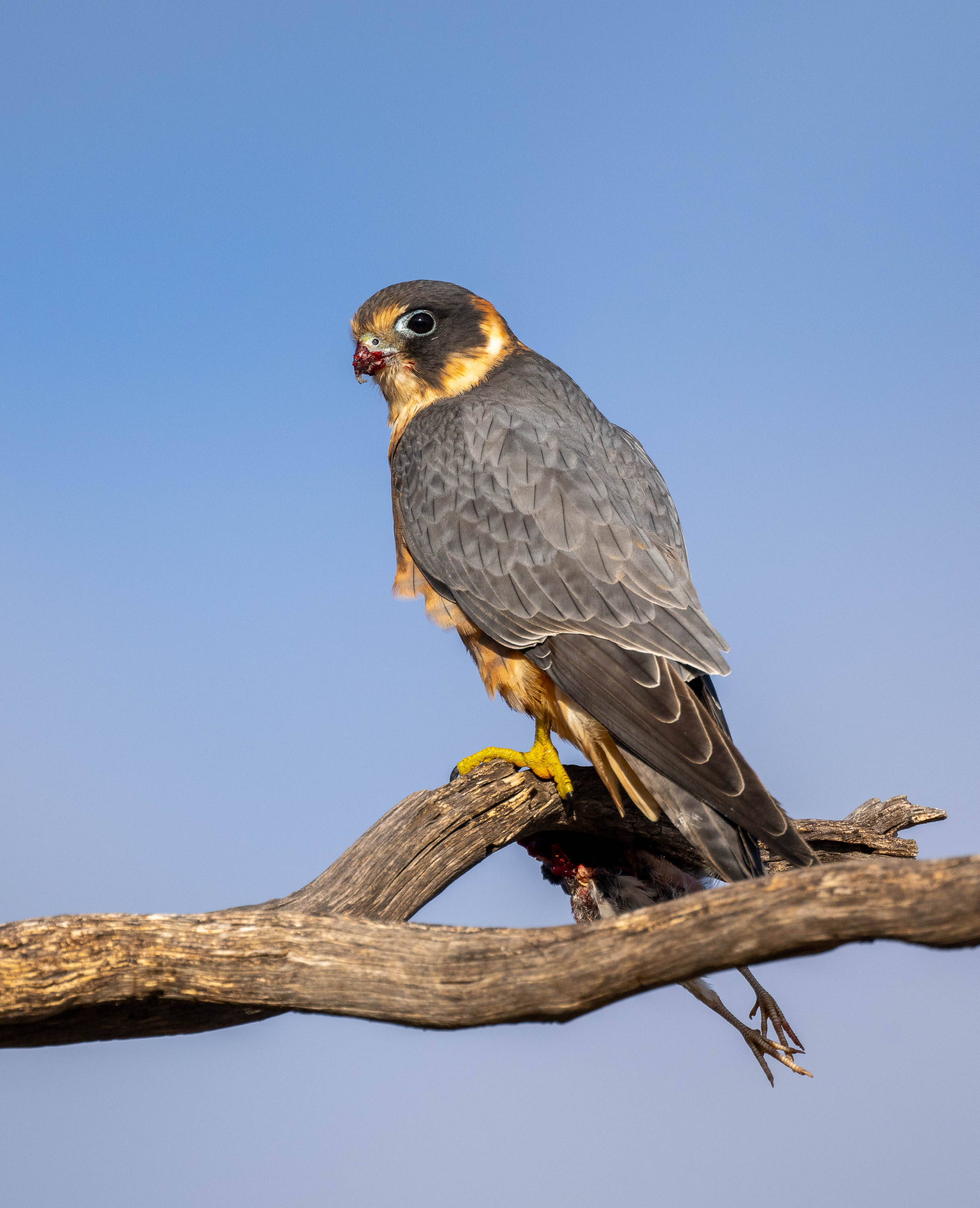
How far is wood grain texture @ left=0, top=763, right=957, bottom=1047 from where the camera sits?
2043 mm

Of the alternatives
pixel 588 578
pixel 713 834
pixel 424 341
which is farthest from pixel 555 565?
pixel 424 341

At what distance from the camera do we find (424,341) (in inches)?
163

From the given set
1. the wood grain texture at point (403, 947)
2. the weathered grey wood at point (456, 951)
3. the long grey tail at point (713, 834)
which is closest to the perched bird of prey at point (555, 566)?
the long grey tail at point (713, 834)

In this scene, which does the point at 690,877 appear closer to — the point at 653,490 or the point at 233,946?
the point at 653,490

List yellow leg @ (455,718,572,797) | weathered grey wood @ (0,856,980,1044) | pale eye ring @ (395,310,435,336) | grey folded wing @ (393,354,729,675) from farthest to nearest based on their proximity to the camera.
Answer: pale eye ring @ (395,310,435,336) < yellow leg @ (455,718,572,797) < grey folded wing @ (393,354,729,675) < weathered grey wood @ (0,856,980,1044)

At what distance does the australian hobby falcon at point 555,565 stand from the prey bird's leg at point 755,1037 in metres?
0.83

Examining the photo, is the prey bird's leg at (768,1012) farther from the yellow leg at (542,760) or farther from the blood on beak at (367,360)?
the blood on beak at (367,360)

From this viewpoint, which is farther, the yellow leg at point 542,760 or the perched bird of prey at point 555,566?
the yellow leg at point 542,760

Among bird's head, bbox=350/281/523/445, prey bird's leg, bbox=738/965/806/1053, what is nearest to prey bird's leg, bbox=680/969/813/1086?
prey bird's leg, bbox=738/965/806/1053

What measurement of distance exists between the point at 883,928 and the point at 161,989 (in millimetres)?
1818

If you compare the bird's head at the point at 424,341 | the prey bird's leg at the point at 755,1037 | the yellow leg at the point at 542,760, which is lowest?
the prey bird's leg at the point at 755,1037

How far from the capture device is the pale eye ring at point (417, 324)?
4105 millimetres

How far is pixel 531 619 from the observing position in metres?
3.45

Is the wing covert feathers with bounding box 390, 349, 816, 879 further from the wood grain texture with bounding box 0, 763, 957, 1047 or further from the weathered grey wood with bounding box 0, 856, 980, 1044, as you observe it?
the weathered grey wood with bounding box 0, 856, 980, 1044
